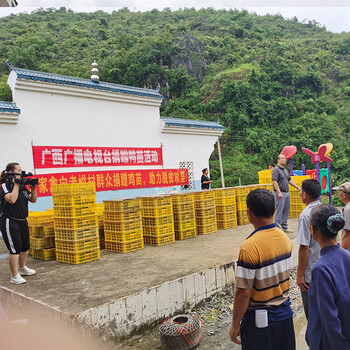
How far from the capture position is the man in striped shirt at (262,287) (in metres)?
2.02

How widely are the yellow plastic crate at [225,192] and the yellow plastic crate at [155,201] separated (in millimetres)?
1686

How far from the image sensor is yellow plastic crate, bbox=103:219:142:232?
568cm

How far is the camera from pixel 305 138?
26.5 meters

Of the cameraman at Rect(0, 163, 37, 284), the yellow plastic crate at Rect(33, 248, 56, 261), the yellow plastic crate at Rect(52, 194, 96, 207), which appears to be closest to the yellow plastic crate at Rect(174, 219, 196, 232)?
the yellow plastic crate at Rect(52, 194, 96, 207)

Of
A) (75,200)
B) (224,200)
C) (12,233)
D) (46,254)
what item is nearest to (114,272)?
(75,200)

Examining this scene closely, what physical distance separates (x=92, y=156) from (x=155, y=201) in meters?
4.31

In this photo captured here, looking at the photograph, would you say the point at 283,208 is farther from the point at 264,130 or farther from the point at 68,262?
the point at 264,130

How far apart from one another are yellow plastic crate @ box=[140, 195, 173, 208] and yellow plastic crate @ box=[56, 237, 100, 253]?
1.34 m

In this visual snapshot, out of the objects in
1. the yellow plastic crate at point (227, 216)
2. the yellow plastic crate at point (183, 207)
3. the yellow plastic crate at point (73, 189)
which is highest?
the yellow plastic crate at point (73, 189)

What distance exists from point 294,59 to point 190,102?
14967mm

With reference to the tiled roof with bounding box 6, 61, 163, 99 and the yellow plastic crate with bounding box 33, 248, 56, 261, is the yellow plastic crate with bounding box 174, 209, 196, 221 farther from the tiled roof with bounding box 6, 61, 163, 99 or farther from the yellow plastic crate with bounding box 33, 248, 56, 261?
the tiled roof with bounding box 6, 61, 163, 99

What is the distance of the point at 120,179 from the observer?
1034 cm

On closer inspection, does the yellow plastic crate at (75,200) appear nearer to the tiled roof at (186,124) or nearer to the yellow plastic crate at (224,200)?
the yellow plastic crate at (224,200)

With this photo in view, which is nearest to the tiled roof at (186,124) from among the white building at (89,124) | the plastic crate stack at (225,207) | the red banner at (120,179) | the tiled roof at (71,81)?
the white building at (89,124)
